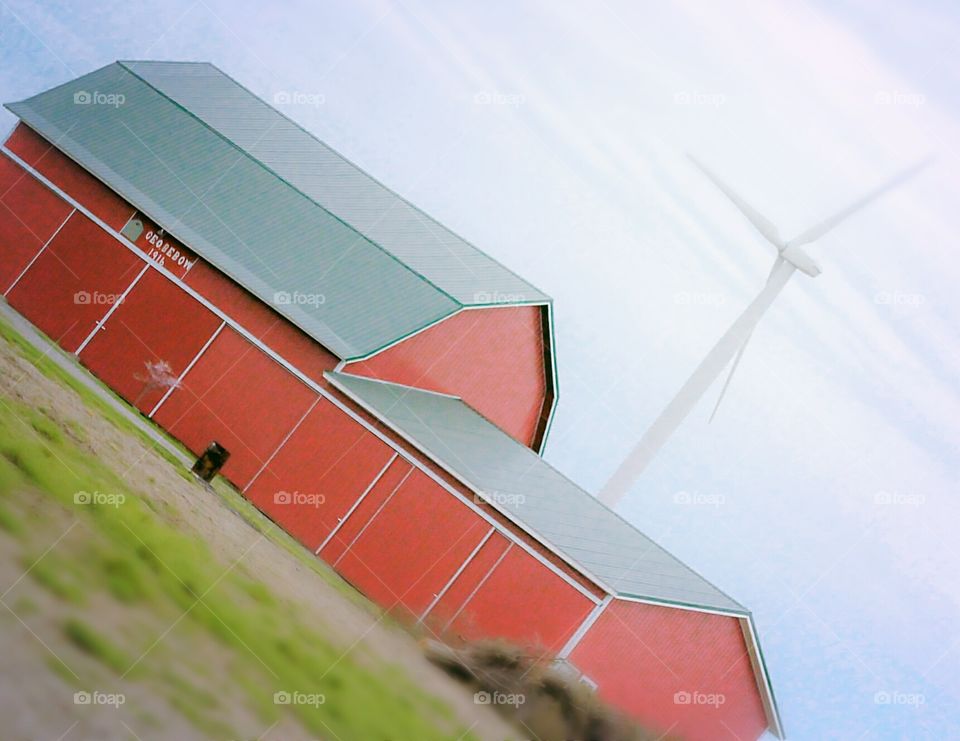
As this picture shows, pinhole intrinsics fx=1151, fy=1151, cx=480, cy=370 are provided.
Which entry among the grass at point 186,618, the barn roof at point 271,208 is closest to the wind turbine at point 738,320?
the barn roof at point 271,208

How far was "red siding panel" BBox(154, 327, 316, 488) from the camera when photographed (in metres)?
25.1

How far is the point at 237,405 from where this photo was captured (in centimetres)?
2562

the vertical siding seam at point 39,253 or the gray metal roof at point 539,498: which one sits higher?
the gray metal roof at point 539,498

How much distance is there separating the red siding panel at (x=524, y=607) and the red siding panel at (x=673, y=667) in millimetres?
490

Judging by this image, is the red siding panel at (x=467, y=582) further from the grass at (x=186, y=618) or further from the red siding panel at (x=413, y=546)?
the grass at (x=186, y=618)

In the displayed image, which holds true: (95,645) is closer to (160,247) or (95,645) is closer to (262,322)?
(262,322)

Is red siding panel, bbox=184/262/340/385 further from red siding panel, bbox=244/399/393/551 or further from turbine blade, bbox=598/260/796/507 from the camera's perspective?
turbine blade, bbox=598/260/796/507

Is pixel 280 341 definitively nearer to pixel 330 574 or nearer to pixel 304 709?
pixel 330 574

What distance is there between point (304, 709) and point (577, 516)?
15.0 metres

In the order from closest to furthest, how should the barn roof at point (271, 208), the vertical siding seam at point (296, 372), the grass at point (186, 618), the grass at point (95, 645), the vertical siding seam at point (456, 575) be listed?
1. the grass at point (95, 645)
2. the grass at point (186, 618)
3. the vertical siding seam at point (296, 372)
4. the vertical siding seam at point (456, 575)
5. the barn roof at point (271, 208)

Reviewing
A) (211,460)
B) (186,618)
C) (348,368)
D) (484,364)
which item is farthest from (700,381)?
(186,618)

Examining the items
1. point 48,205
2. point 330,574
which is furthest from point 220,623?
point 48,205

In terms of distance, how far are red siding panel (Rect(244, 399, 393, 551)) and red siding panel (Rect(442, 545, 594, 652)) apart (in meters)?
3.48

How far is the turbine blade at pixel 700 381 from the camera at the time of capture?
3173 cm
